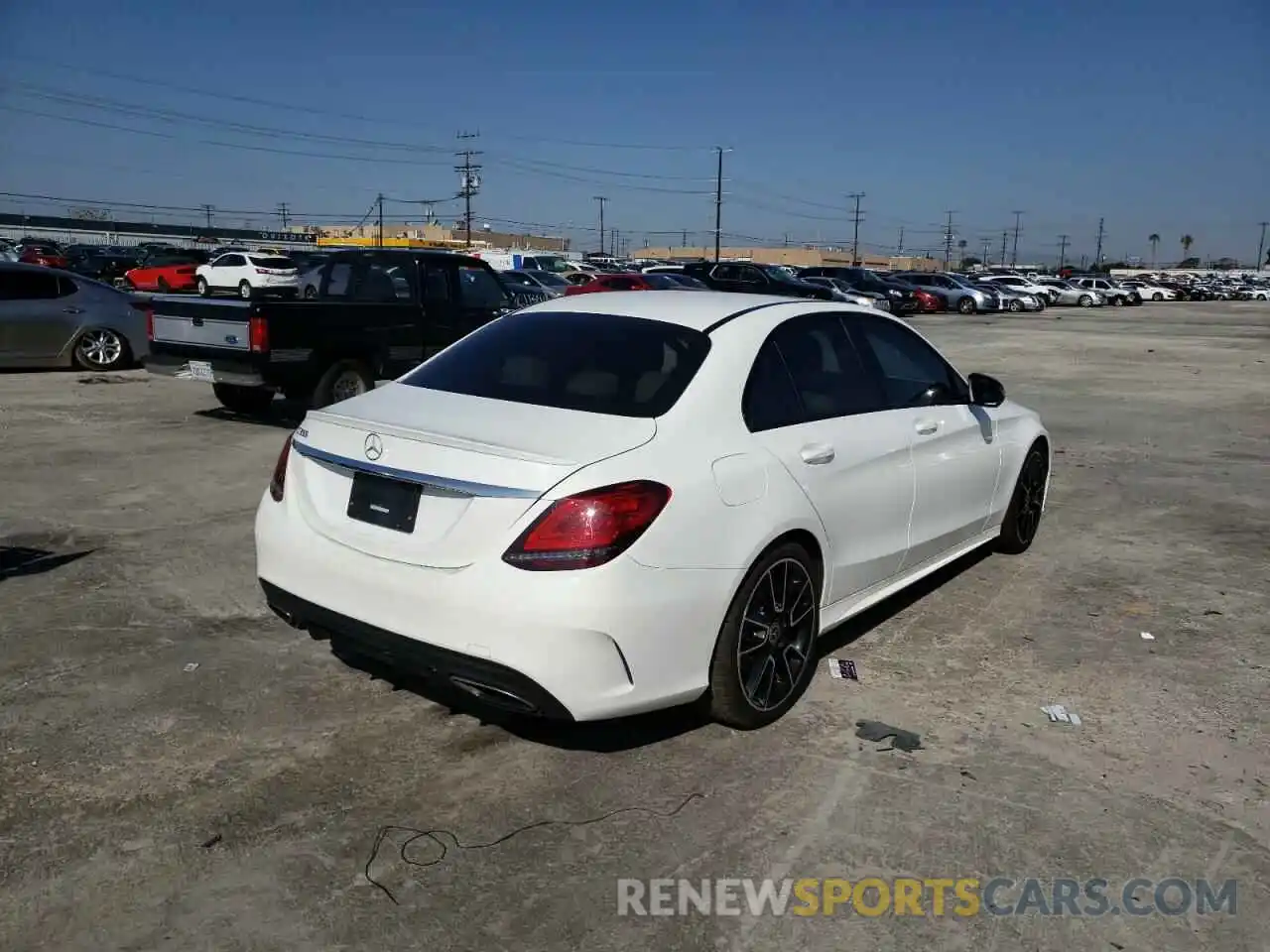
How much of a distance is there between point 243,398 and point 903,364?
25.5 feet

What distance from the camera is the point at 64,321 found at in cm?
1425

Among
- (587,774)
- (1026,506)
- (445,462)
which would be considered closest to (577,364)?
(445,462)

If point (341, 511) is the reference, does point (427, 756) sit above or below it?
below

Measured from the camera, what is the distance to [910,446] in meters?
5.01

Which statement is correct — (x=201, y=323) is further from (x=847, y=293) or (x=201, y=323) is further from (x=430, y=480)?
(x=847, y=293)

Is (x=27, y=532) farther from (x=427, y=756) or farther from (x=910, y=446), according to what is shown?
(x=910, y=446)

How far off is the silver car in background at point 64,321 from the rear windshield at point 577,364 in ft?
37.4

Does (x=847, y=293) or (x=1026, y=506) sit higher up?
(x=847, y=293)

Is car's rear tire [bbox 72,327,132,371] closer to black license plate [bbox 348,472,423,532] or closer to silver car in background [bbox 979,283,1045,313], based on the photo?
black license plate [bbox 348,472,423,532]

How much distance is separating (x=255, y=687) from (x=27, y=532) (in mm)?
3007

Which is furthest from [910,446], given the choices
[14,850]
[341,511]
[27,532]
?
[27,532]

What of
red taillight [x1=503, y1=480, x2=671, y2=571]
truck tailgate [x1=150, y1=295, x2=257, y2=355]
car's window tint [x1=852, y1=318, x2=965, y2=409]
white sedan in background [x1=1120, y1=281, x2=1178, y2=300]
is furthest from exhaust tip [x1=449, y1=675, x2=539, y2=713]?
white sedan in background [x1=1120, y1=281, x2=1178, y2=300]

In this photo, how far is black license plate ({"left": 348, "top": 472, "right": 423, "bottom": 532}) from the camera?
3.58 m

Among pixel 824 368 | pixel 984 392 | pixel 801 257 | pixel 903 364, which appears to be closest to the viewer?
pixel 824 368
